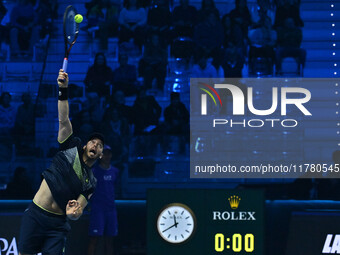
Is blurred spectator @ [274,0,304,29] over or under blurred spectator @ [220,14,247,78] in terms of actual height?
over

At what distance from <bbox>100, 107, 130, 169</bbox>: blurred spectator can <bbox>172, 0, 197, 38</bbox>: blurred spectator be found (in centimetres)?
154

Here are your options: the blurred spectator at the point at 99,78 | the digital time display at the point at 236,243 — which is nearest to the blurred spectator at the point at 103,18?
the blurred spectator at the point at 99,78

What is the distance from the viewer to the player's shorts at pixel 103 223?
799cm

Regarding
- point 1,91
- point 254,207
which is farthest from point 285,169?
point 1,91

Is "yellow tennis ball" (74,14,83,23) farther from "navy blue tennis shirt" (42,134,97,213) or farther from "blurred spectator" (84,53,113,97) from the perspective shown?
"blurred spectator" (84,53,113,97)

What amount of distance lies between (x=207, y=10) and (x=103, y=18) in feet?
4.90

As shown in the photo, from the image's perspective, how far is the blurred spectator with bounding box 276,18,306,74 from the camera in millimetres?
9438

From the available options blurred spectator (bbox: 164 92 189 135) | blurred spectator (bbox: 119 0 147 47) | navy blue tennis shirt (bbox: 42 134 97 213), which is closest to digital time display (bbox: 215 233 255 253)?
blurred spectator (bbox: 164 92 189 135)

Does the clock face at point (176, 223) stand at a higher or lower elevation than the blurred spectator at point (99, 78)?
lower

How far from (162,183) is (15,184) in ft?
6.05

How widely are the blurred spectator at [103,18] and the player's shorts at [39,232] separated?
15.7ft

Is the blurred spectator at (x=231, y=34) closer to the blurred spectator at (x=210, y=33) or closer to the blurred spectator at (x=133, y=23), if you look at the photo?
the blurred spectator at (x=210, y=33)

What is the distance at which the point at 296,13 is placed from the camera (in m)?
9.76

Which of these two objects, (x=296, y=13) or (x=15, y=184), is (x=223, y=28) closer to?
(x=296, y=13)
